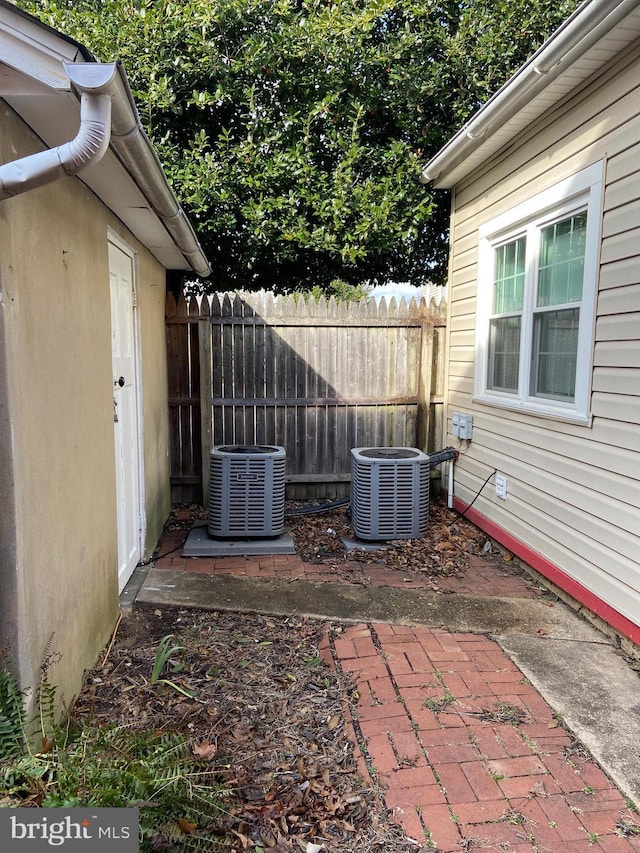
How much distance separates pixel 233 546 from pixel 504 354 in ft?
9.19

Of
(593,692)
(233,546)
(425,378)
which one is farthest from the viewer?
(425,378)

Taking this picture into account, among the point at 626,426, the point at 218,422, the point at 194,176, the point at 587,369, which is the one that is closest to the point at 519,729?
the point at 626,426

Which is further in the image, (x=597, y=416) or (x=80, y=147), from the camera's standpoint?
(x=597, y=416)

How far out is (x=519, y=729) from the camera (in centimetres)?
240

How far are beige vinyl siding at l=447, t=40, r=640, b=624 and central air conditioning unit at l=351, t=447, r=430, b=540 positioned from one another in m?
0.66

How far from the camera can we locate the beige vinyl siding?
3.10m

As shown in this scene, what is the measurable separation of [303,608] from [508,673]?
128 centimetres

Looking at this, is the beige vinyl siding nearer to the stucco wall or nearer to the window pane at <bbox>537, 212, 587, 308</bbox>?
the window pane at <bbox>537, 212, 587, 308</bbox>

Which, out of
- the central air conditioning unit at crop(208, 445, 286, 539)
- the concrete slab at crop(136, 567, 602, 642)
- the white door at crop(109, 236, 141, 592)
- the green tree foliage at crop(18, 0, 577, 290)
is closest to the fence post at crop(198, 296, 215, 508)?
the central air conditioning unit at crop(208, 445, 286, 539)

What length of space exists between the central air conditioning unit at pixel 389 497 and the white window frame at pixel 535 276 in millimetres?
922

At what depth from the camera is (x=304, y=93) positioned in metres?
6.15

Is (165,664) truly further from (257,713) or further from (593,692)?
(593,692)

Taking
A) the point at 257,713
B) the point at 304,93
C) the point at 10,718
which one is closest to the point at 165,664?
the point at 257,713

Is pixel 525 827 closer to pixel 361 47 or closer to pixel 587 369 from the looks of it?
pixel 587 369
